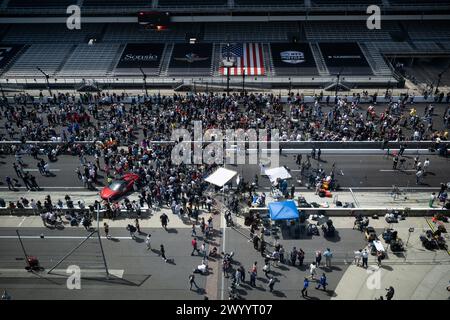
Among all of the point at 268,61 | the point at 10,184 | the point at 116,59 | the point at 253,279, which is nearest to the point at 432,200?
the point at 253,279

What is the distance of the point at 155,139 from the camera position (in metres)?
33.2

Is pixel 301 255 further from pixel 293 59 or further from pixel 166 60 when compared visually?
pixel 166 60

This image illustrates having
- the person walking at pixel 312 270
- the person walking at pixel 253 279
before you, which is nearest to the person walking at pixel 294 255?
the person walking at pixel 312 270

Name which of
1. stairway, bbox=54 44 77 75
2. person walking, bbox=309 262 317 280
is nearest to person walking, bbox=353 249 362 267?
person walking, bbox=309 262 317 280

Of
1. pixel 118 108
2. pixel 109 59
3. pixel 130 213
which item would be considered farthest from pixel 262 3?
pixel 130 213

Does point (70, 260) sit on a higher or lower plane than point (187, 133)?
lower

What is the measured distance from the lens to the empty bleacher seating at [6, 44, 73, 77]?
4753 cm

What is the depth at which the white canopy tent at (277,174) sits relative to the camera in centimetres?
2755

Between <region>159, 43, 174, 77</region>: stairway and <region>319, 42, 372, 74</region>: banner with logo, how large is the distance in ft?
59.8

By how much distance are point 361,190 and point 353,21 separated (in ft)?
111

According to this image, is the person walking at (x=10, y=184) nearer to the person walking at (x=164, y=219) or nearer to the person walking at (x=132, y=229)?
the person walking at (x=132, y=229)
